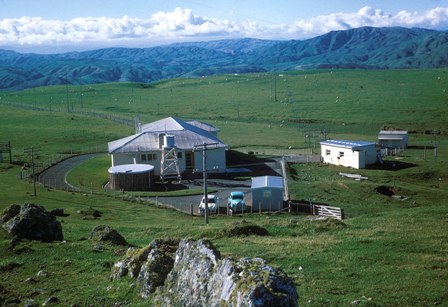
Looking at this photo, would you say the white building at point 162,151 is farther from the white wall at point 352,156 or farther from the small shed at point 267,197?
the small shed at point 267,197

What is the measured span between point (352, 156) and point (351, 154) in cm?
26

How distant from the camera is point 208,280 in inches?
445

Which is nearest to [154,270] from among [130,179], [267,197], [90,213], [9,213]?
[9,213]

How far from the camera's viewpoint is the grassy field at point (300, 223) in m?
15.7

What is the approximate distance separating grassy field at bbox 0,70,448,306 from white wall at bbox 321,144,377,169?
7.91 ft

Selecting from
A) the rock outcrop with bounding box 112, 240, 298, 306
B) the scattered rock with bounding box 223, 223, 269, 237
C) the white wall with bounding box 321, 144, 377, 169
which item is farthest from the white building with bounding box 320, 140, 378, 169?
the rock outcrop with bounding box 112, 240, 298, 306

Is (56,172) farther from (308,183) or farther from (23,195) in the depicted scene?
(308,183)

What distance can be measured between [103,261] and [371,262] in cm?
918

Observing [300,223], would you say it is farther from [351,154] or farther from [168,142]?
[351,154]

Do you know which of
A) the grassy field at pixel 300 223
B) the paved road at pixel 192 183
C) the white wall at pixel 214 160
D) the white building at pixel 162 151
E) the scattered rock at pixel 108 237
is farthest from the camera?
the white wall at pixel 214 160

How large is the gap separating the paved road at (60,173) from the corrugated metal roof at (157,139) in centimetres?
572

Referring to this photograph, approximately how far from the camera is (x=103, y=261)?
59.7ft

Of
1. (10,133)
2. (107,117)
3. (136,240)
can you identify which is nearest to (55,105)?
(107,117)

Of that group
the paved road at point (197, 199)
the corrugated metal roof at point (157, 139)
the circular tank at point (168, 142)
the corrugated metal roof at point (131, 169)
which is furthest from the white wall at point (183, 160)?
the paved road at point (197, 199)
